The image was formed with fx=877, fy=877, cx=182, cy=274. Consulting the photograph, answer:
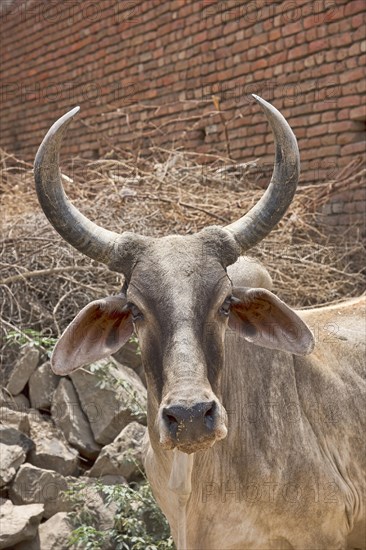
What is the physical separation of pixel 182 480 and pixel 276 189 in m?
1.21

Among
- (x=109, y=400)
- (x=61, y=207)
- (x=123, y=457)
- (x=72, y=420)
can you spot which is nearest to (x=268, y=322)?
(x=61, y=207)

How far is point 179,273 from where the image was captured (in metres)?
3.17

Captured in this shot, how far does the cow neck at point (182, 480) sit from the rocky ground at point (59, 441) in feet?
5.07

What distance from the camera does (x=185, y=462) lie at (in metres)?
3.46

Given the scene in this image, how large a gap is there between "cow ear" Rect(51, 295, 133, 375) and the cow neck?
1.65ft

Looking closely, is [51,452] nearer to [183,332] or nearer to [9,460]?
[9,460]

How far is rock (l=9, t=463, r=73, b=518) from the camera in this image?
5.20 metres

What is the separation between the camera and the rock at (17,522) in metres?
4.80

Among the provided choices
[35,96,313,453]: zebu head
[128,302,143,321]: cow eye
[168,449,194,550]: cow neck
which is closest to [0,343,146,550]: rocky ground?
[168,449,194,550]: cow neck

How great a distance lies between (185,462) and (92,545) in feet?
5.20

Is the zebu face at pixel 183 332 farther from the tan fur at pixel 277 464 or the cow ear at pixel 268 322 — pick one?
the tan fur at pixel 277 464

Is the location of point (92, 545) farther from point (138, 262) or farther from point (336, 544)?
point (138, 262)

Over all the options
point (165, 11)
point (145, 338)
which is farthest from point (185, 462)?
point (165, 11)

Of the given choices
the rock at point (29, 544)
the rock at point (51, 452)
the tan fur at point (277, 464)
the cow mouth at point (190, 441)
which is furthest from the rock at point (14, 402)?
the cow mouth at point (190, 441)
